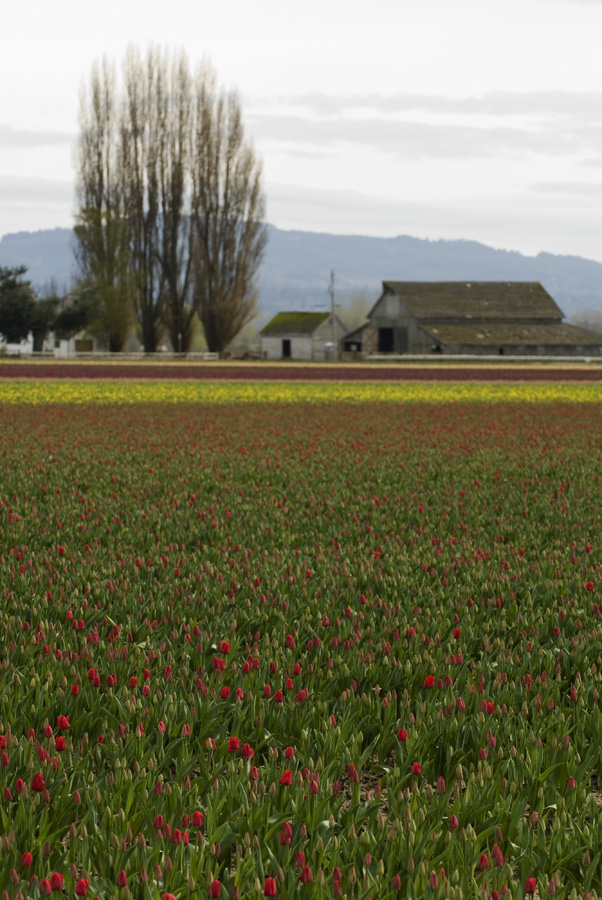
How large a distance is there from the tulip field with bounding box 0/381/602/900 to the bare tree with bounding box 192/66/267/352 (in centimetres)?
6616

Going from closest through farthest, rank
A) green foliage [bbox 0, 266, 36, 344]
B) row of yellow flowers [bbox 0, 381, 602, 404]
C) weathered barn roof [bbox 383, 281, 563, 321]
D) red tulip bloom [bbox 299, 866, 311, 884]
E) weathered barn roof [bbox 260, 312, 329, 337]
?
red tulip bloom [bbox 299, 866, 311, 884]
row of yellow flowers [bbox 0, 381, 602, 404]
green foliage [bbox 0, 266, 36, 344]
weathered barn roof [bbox 383, 281, 563, 321]
weathered barn roof [bbox 260, 312, 329, 337]

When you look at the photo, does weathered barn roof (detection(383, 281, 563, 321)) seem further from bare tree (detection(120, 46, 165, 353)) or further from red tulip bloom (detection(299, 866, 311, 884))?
red tulip bloom (detection(299, 866, 311, 884))

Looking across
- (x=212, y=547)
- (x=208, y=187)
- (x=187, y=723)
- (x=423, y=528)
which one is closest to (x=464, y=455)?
(x=423, y=528)

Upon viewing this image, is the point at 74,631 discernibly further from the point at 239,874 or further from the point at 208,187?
the point at 208,187

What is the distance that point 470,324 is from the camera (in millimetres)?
91875

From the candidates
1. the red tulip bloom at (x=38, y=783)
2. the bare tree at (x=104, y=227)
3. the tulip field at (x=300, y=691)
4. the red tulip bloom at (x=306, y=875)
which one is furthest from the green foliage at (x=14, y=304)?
the red tulip bloom at (x=306, y=875)

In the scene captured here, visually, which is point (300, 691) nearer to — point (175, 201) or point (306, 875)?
point (306, 875)

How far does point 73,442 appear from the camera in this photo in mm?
18984

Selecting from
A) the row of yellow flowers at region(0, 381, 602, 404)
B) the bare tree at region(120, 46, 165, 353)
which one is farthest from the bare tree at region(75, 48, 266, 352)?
the row of yellow flowers at region(0, 381, 602, 404)

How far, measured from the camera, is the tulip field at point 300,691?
12.2 feet

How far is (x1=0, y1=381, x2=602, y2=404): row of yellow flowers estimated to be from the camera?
105 ft

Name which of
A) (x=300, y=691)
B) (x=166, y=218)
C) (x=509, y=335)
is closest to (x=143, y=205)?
(x=166, y=218)

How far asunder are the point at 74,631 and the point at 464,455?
38.2 feet

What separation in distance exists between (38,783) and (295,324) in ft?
332
